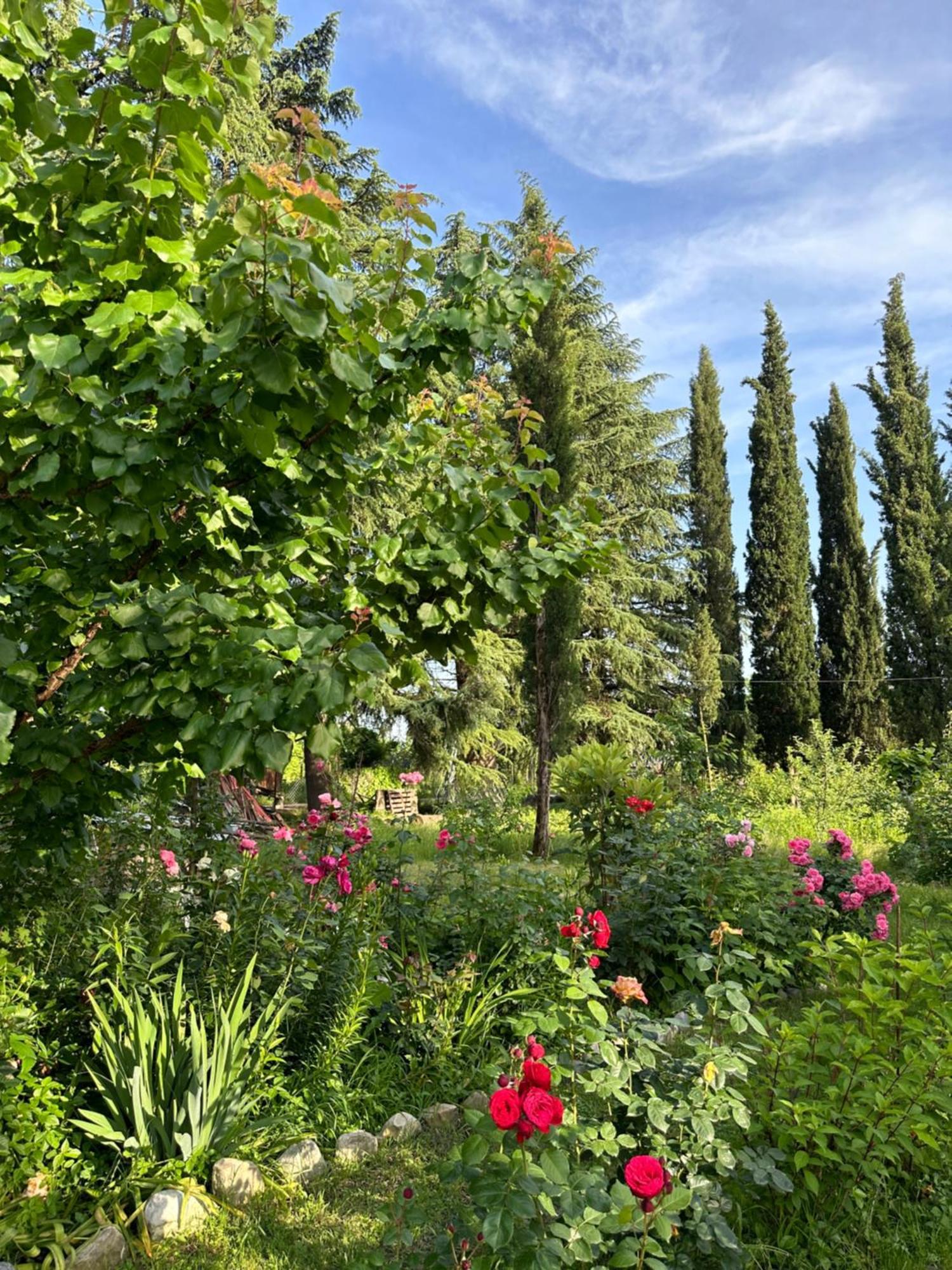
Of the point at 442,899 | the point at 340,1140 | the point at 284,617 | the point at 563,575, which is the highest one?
the point at 563,575

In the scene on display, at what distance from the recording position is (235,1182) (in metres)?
2.40

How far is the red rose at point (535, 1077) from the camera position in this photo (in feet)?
4.42

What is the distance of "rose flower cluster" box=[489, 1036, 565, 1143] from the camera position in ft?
4.33

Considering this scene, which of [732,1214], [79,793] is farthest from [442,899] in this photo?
[79,793]

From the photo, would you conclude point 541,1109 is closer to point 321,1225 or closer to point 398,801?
point 321,1225

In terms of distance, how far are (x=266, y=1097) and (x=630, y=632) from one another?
593 inches

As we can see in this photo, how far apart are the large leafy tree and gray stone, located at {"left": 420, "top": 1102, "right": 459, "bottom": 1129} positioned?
172cm

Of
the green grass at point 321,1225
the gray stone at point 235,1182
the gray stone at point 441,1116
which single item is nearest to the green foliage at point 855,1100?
the green grass at point 321,1225

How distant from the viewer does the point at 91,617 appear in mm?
1784

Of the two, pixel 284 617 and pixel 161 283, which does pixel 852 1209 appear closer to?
pixel 284 617

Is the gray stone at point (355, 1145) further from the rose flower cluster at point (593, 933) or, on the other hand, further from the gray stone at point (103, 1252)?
the rose flower cluster at point (593, 933)

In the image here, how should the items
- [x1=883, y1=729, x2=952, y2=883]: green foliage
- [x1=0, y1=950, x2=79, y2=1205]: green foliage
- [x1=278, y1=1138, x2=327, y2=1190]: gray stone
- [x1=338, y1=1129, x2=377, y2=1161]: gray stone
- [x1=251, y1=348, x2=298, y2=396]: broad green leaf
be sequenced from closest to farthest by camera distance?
[x1=251, y1=348, x2=298, y2=396]: broad green leaf → [x1=0, y1=950, x2=79, y2=1205]: green foliage → [x1=278, y1=1138, x2=327, y2=1190]: gray stone → [x1=338, y1=1129, x2=377, y2=1161]: gray stone → [x1=883, y1=729, x2=952, y2=883]: green foliage

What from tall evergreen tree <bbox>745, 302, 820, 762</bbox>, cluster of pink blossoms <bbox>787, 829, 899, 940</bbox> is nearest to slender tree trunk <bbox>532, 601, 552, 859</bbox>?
cluster of pink blossoms <bbox>787, 829, 899, 940</bbox>

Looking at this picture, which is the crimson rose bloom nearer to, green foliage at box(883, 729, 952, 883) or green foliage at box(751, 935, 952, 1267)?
green foliage at box(751, 935, 952, 1267)
